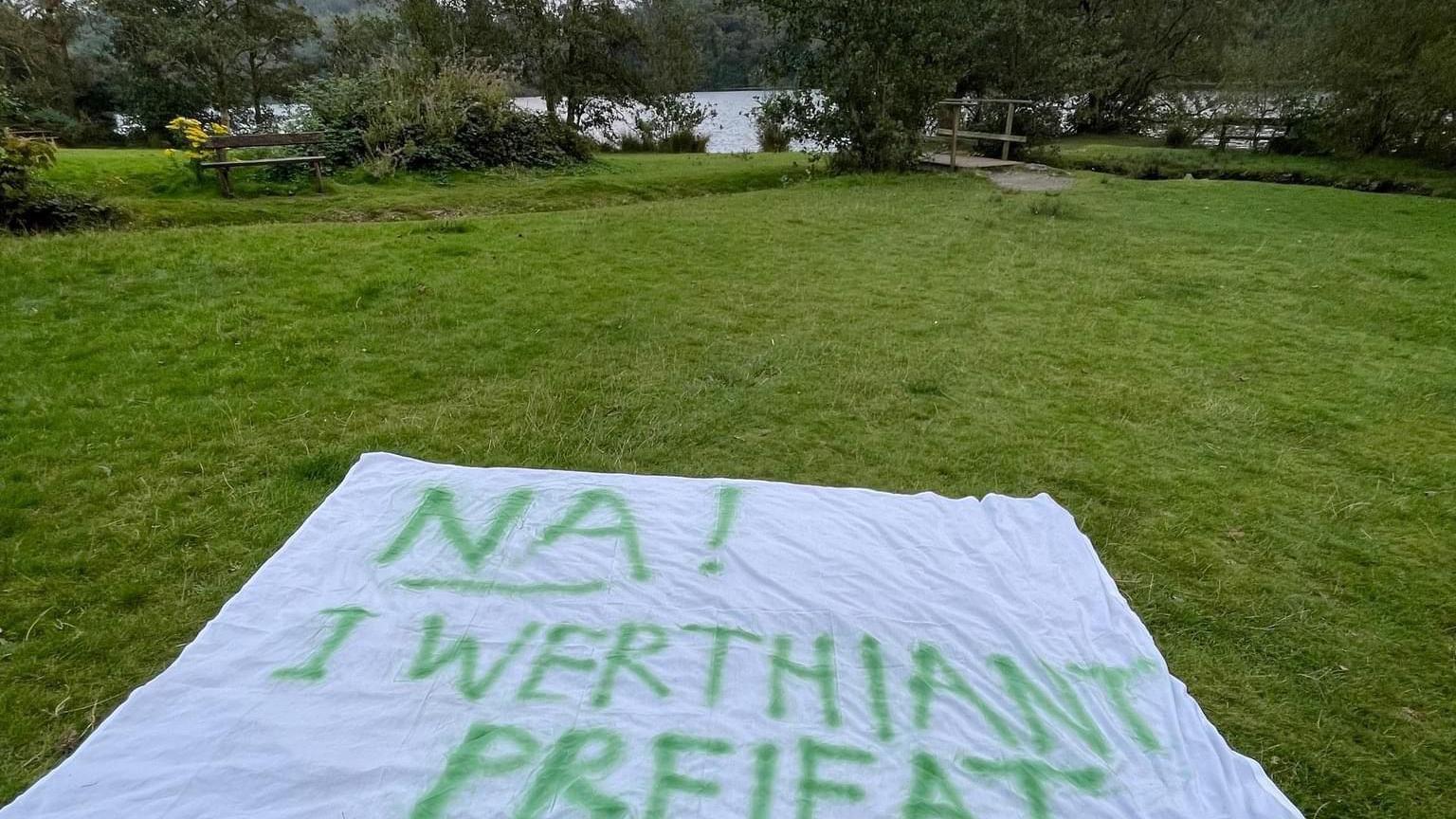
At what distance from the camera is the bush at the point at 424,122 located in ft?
40.0

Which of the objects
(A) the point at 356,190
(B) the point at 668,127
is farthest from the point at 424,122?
(B) the point at 668,127

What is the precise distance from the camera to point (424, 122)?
12672 millimetres

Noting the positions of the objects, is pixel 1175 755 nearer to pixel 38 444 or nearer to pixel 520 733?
pixel 520 733

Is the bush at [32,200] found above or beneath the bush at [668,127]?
beneath

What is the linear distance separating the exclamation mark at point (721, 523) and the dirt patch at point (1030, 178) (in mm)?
11016

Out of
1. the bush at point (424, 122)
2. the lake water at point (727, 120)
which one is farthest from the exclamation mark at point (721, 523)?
the lake water at point (727, 120)

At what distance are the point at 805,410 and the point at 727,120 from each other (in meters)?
22.8

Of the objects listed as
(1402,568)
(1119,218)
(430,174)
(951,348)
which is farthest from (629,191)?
(1402,568)

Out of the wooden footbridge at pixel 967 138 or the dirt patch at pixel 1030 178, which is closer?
the dirt patch at pixel 1030 178

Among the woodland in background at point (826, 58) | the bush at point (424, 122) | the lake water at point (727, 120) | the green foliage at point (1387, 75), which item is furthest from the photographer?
the lake water at point (727, 120)

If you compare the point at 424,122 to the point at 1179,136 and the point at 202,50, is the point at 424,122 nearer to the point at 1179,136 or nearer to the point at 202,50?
the point at 1179,136

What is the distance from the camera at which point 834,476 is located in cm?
374

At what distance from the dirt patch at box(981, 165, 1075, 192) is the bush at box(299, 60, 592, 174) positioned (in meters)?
7.82

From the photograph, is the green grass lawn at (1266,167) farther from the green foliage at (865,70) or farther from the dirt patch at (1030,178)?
the green foliage at (865,70)
